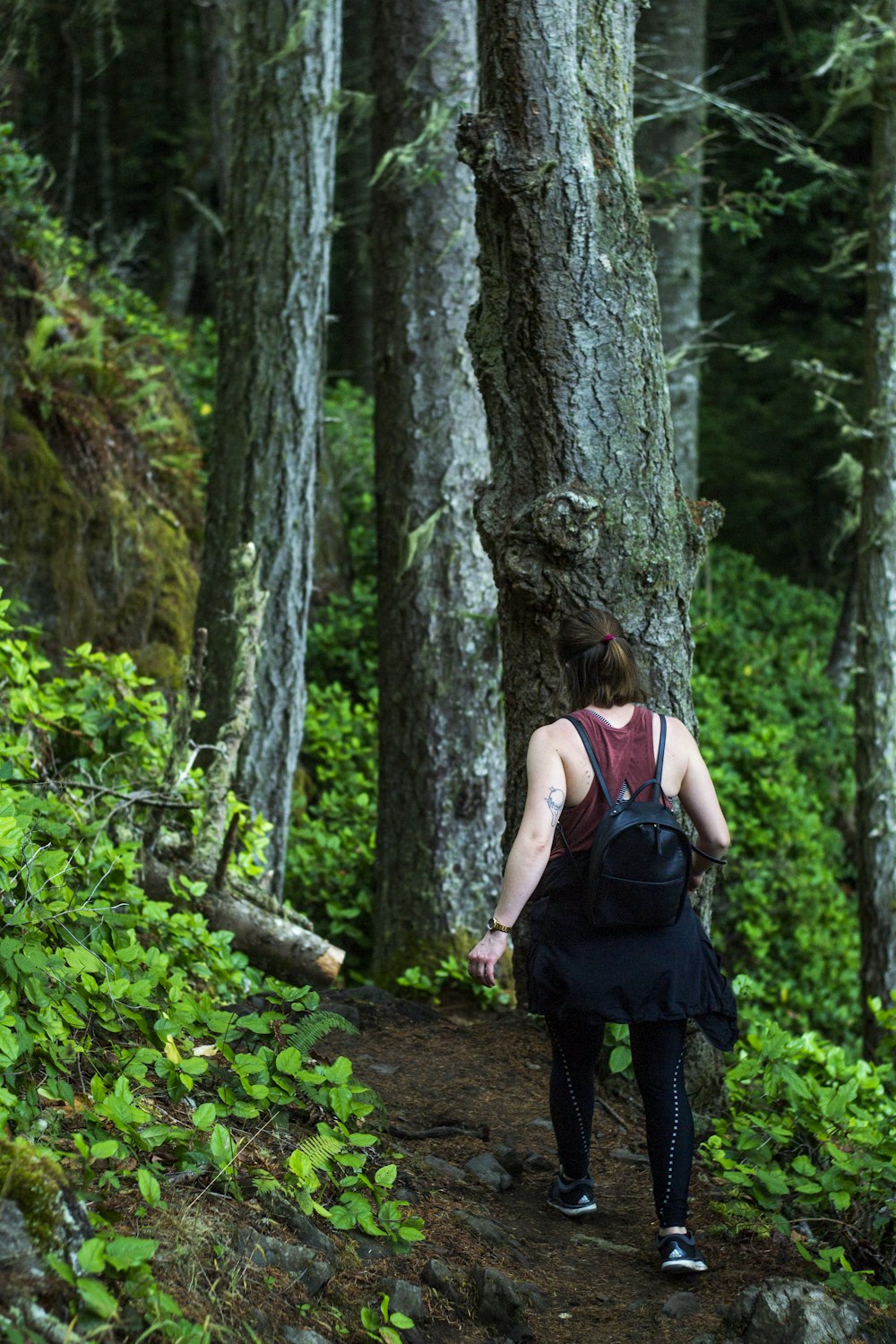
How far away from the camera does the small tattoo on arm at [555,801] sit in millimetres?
3656

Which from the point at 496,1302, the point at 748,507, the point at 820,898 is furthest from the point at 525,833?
the point at 748,507

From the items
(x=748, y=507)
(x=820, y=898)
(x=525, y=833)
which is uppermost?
(x=748, y=507)

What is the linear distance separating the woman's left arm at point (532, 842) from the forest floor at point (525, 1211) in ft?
2.57

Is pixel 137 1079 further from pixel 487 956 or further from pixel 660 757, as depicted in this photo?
pixel 660 757

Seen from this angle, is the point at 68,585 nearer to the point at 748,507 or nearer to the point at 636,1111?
the point at 636,1111

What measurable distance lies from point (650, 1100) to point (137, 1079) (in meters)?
1.55

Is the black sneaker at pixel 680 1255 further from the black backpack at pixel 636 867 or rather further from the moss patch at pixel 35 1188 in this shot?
the moss patch at pixel 35 1188

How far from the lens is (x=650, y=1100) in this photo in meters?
3.71

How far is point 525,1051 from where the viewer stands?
515cm

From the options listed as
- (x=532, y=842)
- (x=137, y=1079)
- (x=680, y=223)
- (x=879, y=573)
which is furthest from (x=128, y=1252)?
(x=680, y=223)

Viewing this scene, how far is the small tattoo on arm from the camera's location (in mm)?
3656

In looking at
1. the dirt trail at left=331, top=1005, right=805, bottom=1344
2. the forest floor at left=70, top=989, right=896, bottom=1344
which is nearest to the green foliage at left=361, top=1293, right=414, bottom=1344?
the forest floor at left=70, top=989, right=896, bottom=1344

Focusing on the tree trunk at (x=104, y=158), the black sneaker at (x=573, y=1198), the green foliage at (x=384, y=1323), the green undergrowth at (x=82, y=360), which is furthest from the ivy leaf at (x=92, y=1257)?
the tree trunk at (x=104, y=158)

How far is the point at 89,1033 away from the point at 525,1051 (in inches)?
88.8
